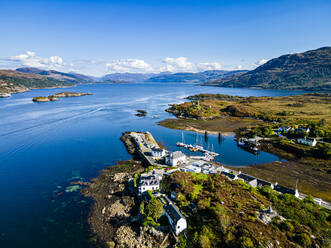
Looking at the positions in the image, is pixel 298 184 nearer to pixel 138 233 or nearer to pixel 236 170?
pixel 236 170

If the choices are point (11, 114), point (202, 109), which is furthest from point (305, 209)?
point (11, 114)

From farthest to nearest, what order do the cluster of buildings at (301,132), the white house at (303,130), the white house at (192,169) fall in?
1. the white house at (303,130)
2. the cluster of buildings at (301,132)
3. the white house at (192,169)

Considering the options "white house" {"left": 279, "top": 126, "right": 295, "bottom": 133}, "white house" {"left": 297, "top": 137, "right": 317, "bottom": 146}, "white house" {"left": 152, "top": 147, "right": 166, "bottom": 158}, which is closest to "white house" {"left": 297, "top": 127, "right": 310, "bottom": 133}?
"white house" {"left": 279, "top": 126, "right": 295, "bottom": 133}

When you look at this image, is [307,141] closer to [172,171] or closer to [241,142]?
[241,142]

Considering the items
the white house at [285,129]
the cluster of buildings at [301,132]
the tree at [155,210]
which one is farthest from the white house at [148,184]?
the white house at [285,129]

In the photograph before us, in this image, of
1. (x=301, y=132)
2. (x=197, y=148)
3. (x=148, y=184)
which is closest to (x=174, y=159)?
(x=148, y=184)

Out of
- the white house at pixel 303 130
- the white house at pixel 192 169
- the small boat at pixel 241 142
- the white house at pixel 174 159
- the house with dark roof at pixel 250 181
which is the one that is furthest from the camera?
the white house at pixel 303 130

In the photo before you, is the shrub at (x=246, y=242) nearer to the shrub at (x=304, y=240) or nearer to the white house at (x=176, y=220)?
the shrub at (x=304, y=240)

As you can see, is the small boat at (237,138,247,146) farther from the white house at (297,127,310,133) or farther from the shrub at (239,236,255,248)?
the shrub at (239,236,255,248)
